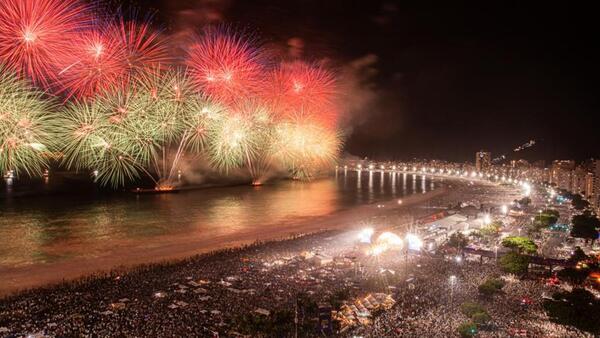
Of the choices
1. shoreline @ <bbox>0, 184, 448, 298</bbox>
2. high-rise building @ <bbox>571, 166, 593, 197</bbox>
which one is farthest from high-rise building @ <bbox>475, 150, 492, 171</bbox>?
shoreline @ <bbox>0, 184, 448, 298</bbox>

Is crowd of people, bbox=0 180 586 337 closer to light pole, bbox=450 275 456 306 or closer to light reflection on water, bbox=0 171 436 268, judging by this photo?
light pole, bbox=450 275 456 306

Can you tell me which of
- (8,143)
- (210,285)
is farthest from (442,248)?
A: (8,143)

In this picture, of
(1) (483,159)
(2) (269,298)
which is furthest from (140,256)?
(1) (483,159)

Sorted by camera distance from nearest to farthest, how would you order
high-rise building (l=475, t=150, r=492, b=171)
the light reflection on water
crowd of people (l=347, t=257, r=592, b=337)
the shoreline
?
crowd of people (l=347, t=257, r=592, b=337) < the shoreline < the light reflection on water < high-rise building (l=475, t=150, r=492, b=171)

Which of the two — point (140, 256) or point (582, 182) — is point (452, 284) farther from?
point (582, 182)

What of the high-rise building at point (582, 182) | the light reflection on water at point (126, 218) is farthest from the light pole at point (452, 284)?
the high-rise building at point (582, 182)

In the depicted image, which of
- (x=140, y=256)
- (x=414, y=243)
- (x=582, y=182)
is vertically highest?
(x=582, y=182)

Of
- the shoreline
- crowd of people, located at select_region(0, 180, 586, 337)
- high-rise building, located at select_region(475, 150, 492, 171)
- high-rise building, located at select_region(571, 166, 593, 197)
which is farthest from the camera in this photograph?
high-rise building, located at select_region(475, 150, 492, 171)
